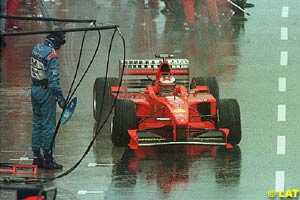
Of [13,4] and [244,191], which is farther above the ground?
[13,4]

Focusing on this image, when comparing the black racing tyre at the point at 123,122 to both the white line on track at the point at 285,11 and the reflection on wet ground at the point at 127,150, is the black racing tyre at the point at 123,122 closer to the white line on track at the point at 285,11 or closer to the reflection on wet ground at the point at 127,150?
the reflection on wet ground at the point at 127,150

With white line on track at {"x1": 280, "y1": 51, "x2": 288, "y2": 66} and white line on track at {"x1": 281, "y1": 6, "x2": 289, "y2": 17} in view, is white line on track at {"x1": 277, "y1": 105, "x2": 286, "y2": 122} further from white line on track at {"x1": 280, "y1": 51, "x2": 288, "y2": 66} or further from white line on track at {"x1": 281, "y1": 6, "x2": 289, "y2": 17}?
white line on track at {"x1": 281, "y1": 6, "x2": 289, "y2": 17}

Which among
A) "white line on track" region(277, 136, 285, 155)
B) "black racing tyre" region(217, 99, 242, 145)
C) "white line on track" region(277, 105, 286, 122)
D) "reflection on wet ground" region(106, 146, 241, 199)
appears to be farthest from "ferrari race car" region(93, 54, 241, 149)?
"white line on track" region(277, 105, 286, 122)

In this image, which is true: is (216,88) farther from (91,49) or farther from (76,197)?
(91,49)

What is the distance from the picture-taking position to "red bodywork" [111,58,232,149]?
19375mm

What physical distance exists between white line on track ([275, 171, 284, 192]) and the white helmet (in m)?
2.68

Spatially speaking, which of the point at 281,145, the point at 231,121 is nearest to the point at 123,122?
the point at 231,121

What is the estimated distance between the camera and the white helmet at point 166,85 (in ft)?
66.8

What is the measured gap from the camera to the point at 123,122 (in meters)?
19.6

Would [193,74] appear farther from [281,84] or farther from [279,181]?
[279,181]

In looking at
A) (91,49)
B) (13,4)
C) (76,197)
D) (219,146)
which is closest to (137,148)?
(219,146)

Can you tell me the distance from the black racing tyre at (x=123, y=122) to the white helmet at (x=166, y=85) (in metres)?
0.86

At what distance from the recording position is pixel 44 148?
736 inches

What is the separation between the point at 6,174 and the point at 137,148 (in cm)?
235
